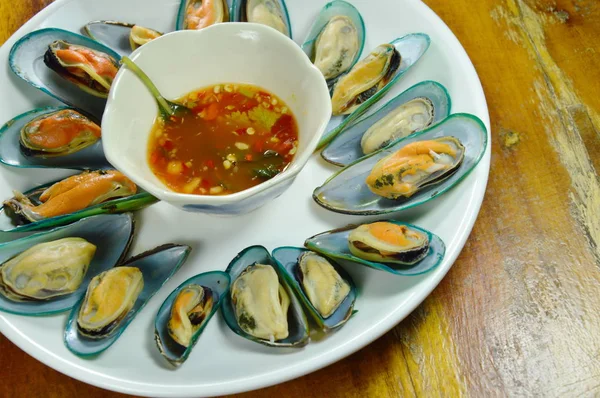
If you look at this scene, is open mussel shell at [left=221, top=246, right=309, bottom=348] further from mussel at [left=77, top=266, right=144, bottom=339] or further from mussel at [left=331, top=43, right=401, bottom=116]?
mussel at [left=331, top=43, right=401, bottom=116]

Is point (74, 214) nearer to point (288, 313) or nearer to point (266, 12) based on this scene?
point (288, 313)

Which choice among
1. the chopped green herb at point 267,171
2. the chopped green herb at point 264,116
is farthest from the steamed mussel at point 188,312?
the chopped green herb at point 264,116

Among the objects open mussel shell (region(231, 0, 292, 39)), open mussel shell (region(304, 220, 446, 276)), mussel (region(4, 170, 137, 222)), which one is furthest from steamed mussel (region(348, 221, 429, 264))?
open mussel shell (region(231, 0, 292, 39))

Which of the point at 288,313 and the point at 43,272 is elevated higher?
the point at 43,272

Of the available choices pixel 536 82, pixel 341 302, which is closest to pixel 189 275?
pixel 341 302

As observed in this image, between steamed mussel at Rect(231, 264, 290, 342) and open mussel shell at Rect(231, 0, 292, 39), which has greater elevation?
open mussel shell at Rect(231, 0, 292, 39)

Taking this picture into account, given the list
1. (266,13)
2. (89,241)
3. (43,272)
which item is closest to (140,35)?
(266,13)

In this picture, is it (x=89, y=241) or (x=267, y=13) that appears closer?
(x=89, y=241)

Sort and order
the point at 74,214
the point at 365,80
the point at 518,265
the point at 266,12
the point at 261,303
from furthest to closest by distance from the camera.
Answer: the point at 266,12 < the point at 365,80 < the point at 518,265 < the point at 74,214 < the point at 261,303
